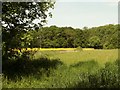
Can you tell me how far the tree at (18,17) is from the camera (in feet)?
44.9

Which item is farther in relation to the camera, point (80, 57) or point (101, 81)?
point (80, 57)

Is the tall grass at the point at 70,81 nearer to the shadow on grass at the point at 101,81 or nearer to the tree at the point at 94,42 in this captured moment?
the shadow on grass at the point at 101,81

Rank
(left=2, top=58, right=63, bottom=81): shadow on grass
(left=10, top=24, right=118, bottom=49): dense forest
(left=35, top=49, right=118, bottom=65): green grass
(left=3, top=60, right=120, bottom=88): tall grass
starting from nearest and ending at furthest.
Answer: (left=3, top=60, right=120, bottom=88): tall grass, (left=2, top=58, right=63, bottom=81): shadow on grass, (left=35, top=49, right=118, bottom=65): green grass, (left=10, top=24, right=118, bottom=49): dense forest

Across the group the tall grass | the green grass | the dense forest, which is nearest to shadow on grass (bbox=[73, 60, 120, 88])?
the tall grass

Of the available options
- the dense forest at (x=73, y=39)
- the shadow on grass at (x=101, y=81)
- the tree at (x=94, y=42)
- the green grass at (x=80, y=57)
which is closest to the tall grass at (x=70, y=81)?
the shadow on grass at (x=101, y=81)

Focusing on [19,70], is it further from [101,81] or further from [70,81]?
[101,81]

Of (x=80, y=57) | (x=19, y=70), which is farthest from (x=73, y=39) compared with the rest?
(x=19, y=70)

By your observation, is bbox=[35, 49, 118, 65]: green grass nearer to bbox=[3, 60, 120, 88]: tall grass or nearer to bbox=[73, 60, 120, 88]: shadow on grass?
bbox=[3, 60, 120, 88]: tall grass

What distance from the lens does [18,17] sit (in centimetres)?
1456

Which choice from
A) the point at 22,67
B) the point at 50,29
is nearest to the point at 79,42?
the point at 50,29

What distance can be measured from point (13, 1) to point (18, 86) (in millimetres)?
3944

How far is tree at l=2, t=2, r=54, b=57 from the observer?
539 inches

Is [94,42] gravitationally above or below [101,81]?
above

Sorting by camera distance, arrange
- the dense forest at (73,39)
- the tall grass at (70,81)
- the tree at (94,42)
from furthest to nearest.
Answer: the tree at (94,42)
the dense forest at (73,39)
the tall grass at (70,81)
